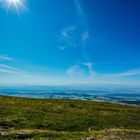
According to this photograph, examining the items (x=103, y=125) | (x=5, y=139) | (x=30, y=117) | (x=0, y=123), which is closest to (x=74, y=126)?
(x=103, y=125)

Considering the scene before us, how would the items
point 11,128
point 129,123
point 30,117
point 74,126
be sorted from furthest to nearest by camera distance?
point 129,123
point 30,117
point 74,126
point 11,128

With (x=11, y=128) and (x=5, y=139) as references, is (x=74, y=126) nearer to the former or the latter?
(x=11, y=128)

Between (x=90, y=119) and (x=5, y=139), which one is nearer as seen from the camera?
(x=5, y=139)

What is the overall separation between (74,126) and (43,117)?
5692 millimetres

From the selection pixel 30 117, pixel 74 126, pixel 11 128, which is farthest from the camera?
pixel 30 117

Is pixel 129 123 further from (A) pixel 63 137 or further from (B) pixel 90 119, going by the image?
(A) pixel 63 137

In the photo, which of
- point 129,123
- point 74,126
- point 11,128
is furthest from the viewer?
point 129,123

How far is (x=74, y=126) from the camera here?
32719 millimetres

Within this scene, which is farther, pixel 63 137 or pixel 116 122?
pixel 116 122

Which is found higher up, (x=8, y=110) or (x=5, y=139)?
(x=8, y=110)

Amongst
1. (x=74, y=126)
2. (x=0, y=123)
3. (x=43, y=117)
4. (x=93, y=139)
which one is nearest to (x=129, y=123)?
(x=74, y=126)

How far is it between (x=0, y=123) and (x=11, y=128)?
2.55 m

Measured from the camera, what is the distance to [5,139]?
2378 centimetres

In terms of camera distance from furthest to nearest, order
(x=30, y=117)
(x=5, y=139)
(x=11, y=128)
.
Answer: (x=30, y=117) < (x=11, y=128) < (x=5, y=139)
